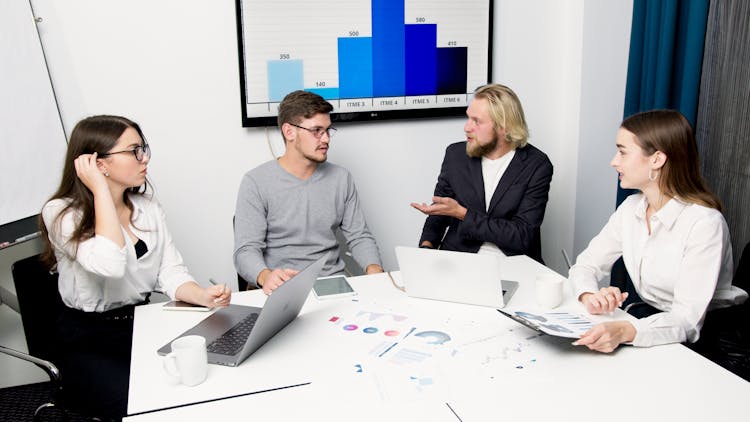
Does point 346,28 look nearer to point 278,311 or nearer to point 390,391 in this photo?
point 278,311

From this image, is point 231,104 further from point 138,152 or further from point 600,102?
point 600,102

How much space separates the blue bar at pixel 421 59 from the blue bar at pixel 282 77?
1.84 feet

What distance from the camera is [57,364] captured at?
1.79m

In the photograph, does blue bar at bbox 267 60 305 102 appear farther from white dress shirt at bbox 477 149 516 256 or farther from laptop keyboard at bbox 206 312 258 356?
laptop keyboard at bbox 206 312 258 356

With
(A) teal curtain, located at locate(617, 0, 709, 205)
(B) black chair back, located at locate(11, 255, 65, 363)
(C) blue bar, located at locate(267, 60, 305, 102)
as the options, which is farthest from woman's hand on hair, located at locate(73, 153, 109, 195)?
(A) teal curtain, located at locate(617, 0, 709, 205)

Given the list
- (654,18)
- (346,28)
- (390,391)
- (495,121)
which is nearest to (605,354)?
(390,391)

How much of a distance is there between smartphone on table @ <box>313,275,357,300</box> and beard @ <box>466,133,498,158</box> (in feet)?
3.01

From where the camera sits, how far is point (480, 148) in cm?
251

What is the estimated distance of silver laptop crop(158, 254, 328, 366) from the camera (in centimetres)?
137

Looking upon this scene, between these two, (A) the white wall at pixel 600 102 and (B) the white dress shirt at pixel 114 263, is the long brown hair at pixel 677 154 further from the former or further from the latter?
(B) the white dress shirt at pixel 114 263

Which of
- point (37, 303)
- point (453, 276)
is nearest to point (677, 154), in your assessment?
point (453, 276)

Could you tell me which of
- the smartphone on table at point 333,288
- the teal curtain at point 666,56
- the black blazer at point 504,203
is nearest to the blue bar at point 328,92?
the black blazer at point 504,203

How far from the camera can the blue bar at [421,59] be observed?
2.96 m

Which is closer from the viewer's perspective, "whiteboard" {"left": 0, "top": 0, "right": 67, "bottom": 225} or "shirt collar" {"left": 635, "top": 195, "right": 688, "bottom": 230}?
"shirt collar" {"left": 635, "top": 195, "right": 688, "bottom": 230}
